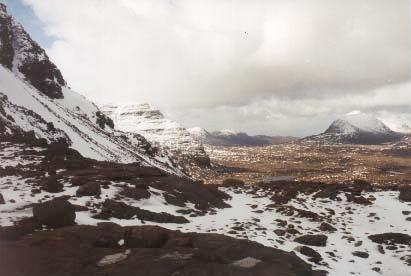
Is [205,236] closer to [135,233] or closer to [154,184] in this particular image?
[135,233]

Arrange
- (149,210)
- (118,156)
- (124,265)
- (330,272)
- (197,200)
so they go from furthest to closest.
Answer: (118,156) < (197,200) < (149,210) < (330,272) < (124,265)

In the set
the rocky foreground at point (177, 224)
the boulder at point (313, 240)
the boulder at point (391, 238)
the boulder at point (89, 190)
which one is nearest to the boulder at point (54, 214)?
the rocky foreground at point (177, 224)

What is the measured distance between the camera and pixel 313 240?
26.7 metres

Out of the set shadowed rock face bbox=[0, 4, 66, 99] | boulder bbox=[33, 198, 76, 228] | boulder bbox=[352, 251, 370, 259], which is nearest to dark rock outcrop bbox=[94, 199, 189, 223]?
boulder bbox=[33, 198, 76, 228]

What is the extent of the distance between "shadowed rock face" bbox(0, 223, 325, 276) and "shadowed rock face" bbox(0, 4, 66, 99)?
95843 mm

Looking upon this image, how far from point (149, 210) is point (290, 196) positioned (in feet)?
58.6

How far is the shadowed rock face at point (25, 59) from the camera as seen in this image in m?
108

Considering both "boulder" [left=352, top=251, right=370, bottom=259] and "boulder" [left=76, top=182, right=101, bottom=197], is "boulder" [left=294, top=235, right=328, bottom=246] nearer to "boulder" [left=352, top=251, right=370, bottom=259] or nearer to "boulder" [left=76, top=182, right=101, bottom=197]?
"boulder" [left=352, top=251, right=370, bottom=259]

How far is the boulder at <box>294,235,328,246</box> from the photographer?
26516 mm

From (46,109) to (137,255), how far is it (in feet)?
223

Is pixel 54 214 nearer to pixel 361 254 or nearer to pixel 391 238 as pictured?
pixel 361 254

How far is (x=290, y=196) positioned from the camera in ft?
137

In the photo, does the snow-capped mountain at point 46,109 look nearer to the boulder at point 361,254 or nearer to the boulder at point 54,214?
the boulder at point 54,214

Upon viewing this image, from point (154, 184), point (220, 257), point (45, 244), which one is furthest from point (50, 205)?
point (154, 184)
